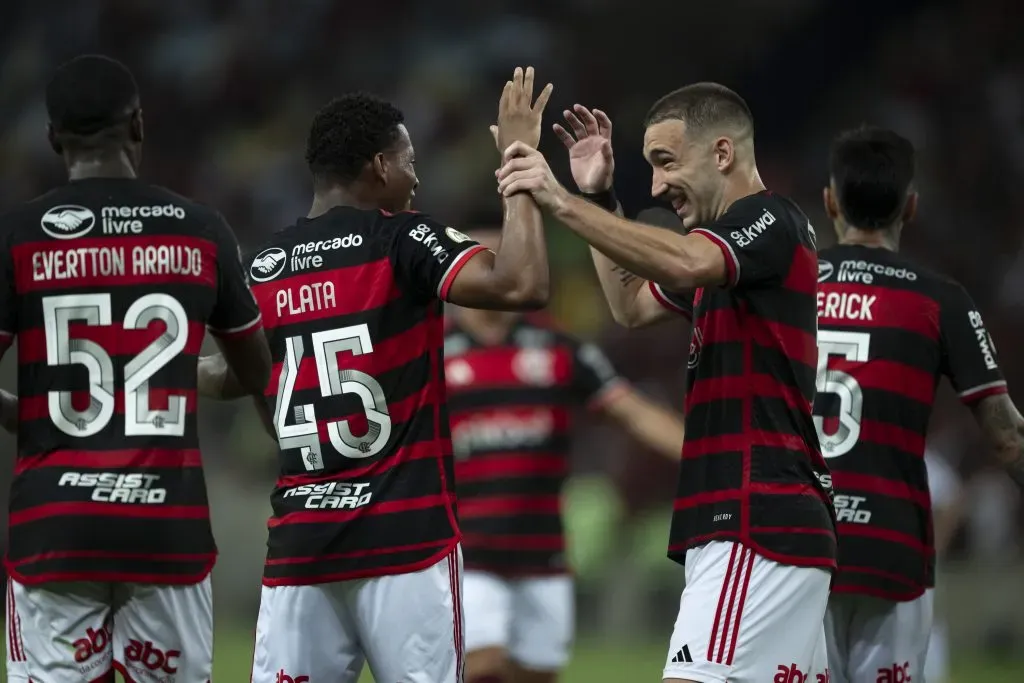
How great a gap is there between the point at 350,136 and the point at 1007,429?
8.56ft

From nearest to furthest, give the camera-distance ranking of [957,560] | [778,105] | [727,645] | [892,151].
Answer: [727,645]
[892,151]
[957,560]
[778,105]

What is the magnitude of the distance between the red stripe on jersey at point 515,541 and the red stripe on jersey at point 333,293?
340cm

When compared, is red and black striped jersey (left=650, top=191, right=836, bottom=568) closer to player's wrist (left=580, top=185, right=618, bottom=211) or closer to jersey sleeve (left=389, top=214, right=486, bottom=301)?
player's wrist (left=580, top=185, right=618, bottom=211)

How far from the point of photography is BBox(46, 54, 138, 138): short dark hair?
15.2ft

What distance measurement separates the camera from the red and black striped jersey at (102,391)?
4488 millimetres

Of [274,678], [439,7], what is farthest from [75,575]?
[439,7]

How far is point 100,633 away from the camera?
4512 mm

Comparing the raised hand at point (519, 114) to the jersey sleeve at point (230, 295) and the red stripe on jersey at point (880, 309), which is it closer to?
the jersey sleeve at point (230, 295)

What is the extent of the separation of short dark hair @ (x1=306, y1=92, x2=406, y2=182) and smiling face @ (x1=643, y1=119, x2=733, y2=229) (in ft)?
2.90

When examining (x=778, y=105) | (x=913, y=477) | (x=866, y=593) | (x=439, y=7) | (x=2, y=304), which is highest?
(x=439, y=7)

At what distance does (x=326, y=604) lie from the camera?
178 inches

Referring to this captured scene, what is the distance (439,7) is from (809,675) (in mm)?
14247

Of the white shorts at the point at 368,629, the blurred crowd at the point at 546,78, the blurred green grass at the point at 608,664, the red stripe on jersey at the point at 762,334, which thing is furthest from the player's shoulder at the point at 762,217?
the blurred crowd at the point at 546,78

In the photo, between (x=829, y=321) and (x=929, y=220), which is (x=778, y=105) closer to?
(x=929, y=220)
